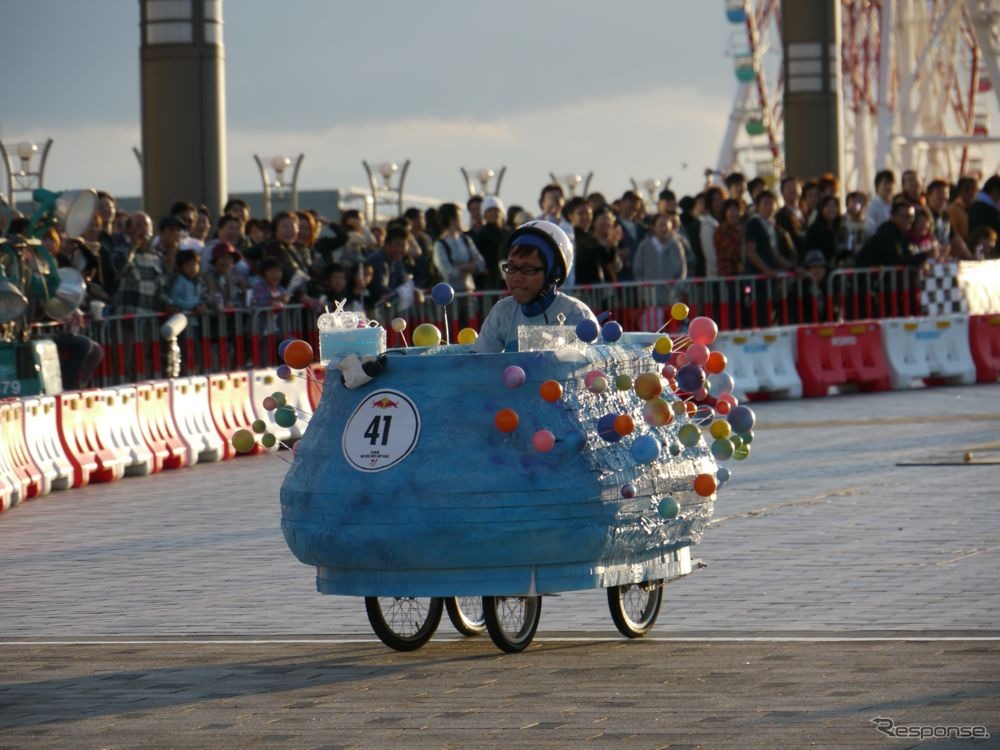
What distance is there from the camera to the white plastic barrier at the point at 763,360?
2591 cm

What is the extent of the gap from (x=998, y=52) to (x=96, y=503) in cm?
4377

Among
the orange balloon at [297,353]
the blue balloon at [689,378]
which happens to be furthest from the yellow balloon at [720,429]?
the orange balloon at [297,353]

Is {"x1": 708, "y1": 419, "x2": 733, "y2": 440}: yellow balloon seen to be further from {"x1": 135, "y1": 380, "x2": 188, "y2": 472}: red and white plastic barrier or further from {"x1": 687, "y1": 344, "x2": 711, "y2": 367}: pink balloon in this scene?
{"x1": 135, "y1": 380, "x2": 188, "y2": 472}: red and white plastic barrier

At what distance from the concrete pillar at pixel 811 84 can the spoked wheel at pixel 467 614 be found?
103ft

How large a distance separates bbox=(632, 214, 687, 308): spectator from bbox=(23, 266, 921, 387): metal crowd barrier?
131 millimetres

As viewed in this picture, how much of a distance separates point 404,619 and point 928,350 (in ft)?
61.3

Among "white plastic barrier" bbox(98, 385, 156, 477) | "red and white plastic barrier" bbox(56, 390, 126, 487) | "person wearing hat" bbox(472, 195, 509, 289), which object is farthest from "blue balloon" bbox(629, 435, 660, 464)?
"person wearing hat" bbox(472, 195, 509, 289)

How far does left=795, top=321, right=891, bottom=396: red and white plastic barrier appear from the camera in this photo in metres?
26.7

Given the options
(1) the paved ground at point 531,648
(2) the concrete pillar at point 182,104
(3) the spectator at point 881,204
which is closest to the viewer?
(1) the paved ground at point 531,648

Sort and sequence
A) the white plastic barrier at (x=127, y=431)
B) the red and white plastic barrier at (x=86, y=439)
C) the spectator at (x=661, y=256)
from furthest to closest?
the spectator at (x=661, y=256) → the white plastic barrier at (x=127, y=431) → the red and white plastic barrier at (x=86, y=439)

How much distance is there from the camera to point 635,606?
10.2 meters

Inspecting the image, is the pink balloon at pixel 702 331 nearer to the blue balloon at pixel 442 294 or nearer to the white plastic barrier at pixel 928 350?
the blue balloon at pixel 442 294

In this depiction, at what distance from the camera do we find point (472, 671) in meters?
9.27

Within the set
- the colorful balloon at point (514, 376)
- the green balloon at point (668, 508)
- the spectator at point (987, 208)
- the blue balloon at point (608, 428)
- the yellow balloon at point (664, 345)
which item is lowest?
the green balloon at point (668, 508)
